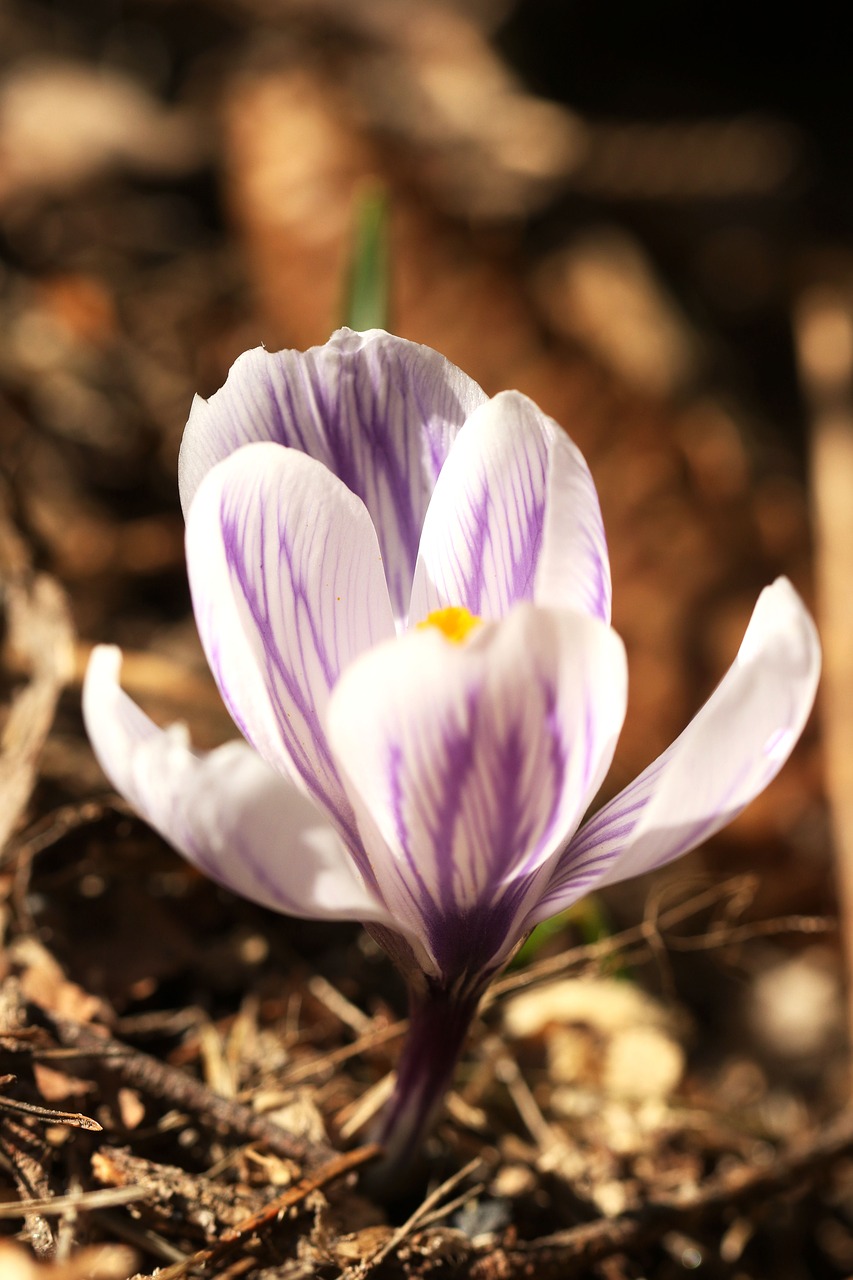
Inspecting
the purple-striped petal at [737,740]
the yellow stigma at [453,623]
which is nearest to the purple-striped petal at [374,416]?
the yellow stigma at [453,623]

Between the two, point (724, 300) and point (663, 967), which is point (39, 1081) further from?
point (724, 300)

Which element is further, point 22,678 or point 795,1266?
point 22,678

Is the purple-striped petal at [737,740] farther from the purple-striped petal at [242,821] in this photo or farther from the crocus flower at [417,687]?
the purple-striped petal at [242,821]

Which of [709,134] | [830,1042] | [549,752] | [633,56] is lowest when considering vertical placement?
[830,1042]

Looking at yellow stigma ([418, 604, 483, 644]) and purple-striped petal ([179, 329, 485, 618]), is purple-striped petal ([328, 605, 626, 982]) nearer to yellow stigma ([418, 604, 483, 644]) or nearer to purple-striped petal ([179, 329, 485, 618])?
yellow stigma ([418, 604, 483, 644])

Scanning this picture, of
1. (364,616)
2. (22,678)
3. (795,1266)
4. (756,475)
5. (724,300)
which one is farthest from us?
(724,300)

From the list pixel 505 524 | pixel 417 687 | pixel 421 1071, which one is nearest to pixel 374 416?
pixel 505 524

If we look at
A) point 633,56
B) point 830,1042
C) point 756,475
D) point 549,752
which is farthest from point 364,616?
point 633,56
